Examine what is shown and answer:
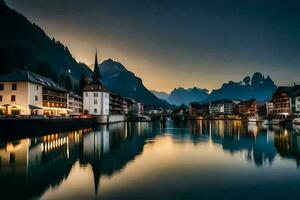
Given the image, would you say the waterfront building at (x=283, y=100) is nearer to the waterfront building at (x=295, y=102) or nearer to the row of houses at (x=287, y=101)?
the row of houses at (x=287, y=101)

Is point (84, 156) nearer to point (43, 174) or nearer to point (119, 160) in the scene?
point (119, 160)

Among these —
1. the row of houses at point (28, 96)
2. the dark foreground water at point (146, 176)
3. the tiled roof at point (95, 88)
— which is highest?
the tiled roof at point (95, 88)

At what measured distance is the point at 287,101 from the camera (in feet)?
536

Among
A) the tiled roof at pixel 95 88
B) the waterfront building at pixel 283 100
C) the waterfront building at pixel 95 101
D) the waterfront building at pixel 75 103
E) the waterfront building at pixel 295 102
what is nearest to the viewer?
the waterfront building at pixel 95 101

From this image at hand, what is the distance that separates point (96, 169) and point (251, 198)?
1485 cm

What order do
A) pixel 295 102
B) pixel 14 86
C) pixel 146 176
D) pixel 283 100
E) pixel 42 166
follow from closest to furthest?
1. pixel 146 176
2. pixel 42 166
3. pixel 14 86
4. pixel 295 102
5. pixel 283 100

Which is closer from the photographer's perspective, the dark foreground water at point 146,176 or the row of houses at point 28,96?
the dark foreground water at point 146,176

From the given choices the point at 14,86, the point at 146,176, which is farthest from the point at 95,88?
the point at 146,176

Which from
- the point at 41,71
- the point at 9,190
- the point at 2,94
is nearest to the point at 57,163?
the point at 9,190

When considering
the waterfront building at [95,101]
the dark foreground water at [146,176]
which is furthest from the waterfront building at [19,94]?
the waterfront building at [95,101]

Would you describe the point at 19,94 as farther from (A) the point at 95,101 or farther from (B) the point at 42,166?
(B) the point at 42,166

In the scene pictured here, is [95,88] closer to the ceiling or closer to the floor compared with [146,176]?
closer to the ceiling

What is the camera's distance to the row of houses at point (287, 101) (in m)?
148

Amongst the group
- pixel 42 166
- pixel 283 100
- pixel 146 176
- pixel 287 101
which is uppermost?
pixel 283 100
